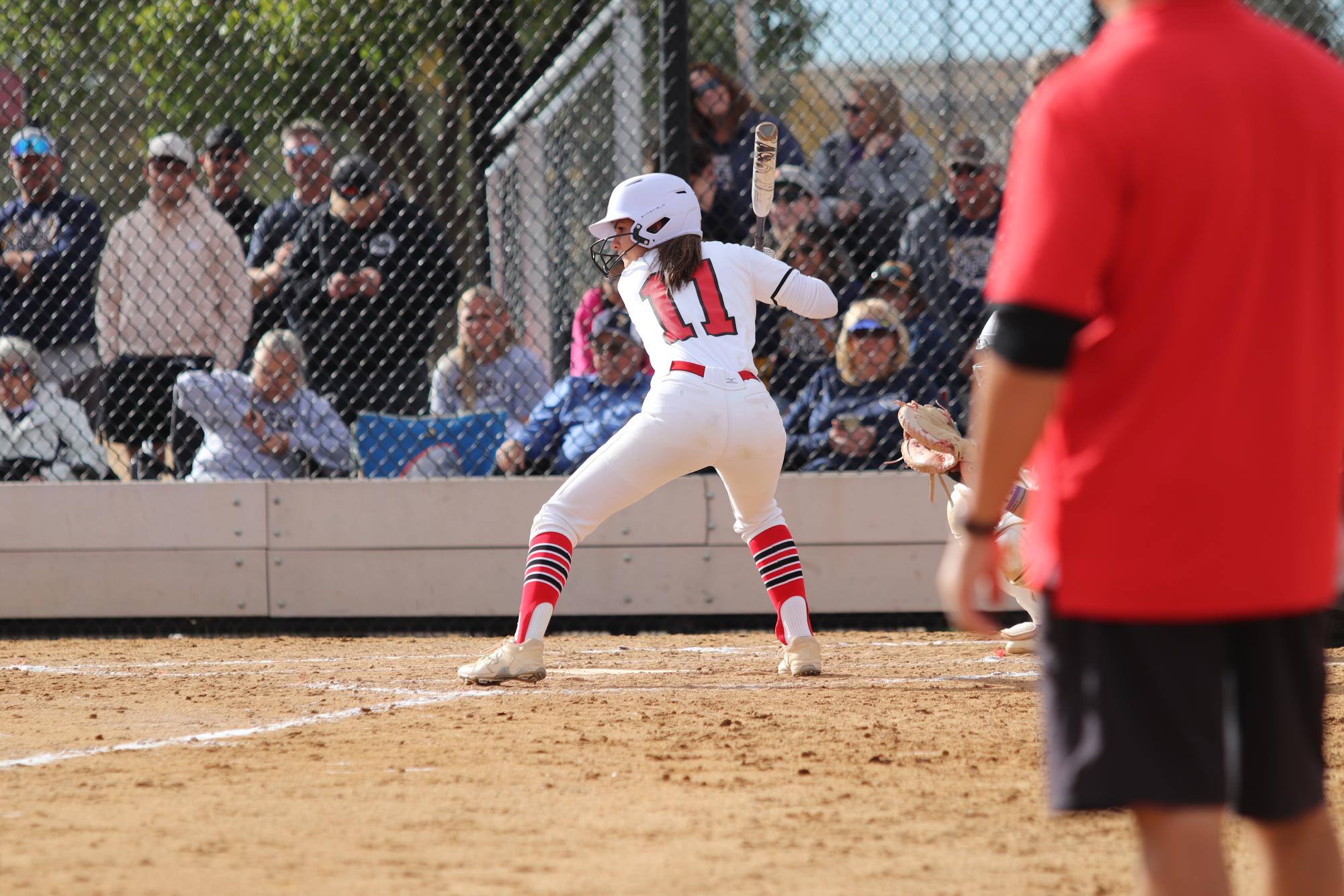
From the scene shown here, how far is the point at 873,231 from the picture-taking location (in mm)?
7875

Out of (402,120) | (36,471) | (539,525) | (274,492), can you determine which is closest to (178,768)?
(539,525)

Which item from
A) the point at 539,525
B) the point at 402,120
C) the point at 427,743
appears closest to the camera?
the point at 427,743

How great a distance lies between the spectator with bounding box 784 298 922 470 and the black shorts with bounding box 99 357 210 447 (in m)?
3.21

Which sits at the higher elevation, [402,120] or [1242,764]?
[402,120]

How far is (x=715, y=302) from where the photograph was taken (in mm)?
5922

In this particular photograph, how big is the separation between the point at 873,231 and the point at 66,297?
4361 millimetres

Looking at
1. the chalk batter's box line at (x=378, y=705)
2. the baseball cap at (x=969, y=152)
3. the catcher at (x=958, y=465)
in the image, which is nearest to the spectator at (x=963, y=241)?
the baseball cap at (x=969, y=152)

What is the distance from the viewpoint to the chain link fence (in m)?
7.76

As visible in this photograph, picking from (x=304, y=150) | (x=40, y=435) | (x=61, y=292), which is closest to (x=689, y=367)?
(x=304, y=150)

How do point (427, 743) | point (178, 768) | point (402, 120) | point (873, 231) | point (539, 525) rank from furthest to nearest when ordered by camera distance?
1. point (402, 120)
2. point (873, 231)
3. point (539, 525)
4. point (427, 743)
5. point (178, 768)

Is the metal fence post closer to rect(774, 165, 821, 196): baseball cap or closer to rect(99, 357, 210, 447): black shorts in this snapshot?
rect(774, 165, 821, 196): baseball cap

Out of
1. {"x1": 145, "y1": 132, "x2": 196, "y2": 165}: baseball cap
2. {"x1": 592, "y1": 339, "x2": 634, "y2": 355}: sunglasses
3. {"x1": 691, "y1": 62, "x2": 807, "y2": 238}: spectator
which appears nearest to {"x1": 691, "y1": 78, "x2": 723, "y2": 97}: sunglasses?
{"x1": 691, "y1": 62, "x2": 807, "y2": 238}: spectator

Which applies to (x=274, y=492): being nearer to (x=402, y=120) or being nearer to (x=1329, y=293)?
(x=402, y=120)

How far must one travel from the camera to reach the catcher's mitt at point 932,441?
5.62 meters
